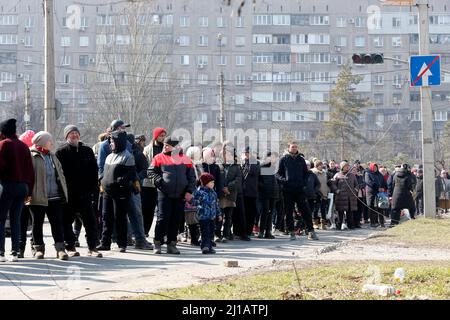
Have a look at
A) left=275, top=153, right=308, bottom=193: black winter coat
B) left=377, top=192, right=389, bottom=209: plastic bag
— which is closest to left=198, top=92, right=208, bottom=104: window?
left=377, top=192, right=389, bottom=209: plastic bag

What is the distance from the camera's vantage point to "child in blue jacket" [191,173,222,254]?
13812 mm

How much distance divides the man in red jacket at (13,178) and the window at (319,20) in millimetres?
81890

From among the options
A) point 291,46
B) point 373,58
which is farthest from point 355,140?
point 373,58

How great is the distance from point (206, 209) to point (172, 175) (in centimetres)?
86

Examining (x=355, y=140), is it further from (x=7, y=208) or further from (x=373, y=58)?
(x=7, y=208)

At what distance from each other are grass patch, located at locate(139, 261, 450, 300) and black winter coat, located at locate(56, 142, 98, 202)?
11.8 feet

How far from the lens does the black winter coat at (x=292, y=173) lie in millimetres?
17062

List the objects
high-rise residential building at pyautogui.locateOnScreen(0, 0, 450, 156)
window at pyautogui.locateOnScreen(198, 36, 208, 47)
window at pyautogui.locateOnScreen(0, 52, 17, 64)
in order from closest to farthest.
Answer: high-rise residential building at pyautogui.locateOnScreen(0, 0, 450, 156), window at pyautogui.locateOnScreen(198, 36, 208, 47), window at pyautogui.locateOnScreen(0, 52, 17, 64)

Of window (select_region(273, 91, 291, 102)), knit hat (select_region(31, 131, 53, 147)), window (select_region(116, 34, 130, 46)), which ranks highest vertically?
window (select_region(116, 34, 130, 46))

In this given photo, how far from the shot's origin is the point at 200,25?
8662 cm

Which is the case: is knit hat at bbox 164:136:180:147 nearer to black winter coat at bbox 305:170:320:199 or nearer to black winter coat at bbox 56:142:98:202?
black winter coat at bbox 56:142:98:202

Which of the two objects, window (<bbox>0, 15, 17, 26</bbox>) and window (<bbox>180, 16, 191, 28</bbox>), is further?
window (<bbox>0, 15, 17, 26</bbox>)

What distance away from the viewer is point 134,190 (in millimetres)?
13367

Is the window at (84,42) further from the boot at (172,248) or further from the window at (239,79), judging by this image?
the boot at (172,248)
